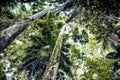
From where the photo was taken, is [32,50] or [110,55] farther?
[32,50]

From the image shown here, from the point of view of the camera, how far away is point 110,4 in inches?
327

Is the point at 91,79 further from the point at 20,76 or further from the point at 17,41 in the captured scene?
the point at 20,76

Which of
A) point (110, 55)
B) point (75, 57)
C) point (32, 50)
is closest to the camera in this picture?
point (110, 55)

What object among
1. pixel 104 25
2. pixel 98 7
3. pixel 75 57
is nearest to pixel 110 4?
pixel 98 7

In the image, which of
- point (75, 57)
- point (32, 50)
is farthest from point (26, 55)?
point (75, 57)

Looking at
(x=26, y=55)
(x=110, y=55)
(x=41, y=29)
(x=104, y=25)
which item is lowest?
(x=26, y=55)

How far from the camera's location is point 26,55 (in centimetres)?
2923

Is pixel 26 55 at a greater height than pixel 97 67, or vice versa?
pixel 97 67

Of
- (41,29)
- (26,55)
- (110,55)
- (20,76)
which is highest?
(41,29)

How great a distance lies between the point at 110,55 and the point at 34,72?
11309 mm

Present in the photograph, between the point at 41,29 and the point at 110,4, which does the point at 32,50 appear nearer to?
the point at 41,29

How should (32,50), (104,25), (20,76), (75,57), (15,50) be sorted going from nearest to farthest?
(104,25) < (75,57) < (15,50) < (32,50) < (20,76)

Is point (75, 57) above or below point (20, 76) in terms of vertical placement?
above

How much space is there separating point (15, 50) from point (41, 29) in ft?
11.7
